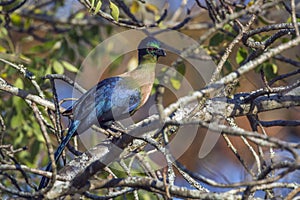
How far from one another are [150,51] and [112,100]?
24.1 inches

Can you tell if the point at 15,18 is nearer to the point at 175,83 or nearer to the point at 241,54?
the point at 175,83

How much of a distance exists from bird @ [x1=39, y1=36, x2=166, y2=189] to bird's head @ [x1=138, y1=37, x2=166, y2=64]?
2.9 inches

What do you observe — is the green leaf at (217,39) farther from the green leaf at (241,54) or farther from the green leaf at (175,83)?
the green leaf at (175,83)

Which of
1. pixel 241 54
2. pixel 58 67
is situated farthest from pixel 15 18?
pixel 241 54

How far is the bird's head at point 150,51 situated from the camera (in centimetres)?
471

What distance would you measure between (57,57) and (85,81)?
925 mm

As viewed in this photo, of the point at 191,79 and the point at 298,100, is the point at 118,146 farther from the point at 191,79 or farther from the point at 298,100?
the point at 191,79

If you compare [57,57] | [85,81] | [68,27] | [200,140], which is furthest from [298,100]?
[200,140]

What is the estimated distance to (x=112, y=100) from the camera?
14.1 feet

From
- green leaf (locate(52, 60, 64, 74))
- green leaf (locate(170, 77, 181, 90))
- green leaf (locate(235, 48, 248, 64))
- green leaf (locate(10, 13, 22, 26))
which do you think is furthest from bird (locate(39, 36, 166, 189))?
green leaf (locate(10, 13, 22, 26))

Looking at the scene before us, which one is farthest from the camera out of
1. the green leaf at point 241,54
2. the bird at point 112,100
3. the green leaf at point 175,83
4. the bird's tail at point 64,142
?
the green leaf at point 175,83

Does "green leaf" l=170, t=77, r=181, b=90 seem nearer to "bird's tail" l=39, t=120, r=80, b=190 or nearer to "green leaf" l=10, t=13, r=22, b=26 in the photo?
"bird's tail" l=39, t=120, r=80, b=190

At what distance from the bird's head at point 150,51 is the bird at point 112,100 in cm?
7

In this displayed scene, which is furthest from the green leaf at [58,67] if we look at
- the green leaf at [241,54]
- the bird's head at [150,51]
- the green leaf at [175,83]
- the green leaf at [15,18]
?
the green leaf at [241,54]
